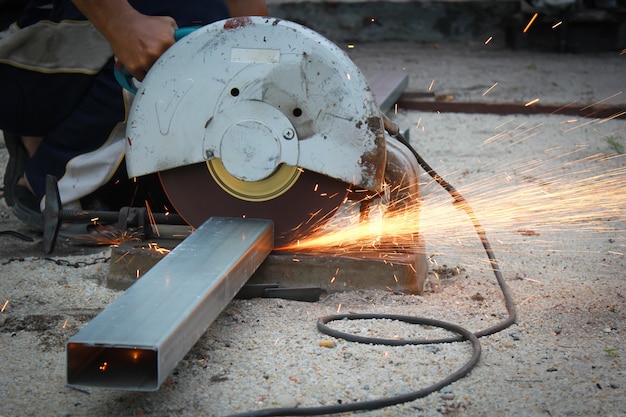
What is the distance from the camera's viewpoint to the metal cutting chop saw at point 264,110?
8.26ft

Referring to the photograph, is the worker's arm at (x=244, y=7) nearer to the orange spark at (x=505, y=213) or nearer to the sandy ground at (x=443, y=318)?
the orange spark at (x=505, y=213)

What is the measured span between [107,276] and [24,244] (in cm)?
63

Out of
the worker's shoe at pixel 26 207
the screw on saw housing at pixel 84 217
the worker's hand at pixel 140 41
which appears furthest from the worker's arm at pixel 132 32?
the worker's shoe at pixel 26 207

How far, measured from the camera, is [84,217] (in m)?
2.99

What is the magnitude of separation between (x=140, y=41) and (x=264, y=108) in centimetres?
43

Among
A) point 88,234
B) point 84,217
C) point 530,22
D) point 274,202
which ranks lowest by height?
point 88,234

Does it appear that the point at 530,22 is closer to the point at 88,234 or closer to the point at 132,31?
→ the point at 88,234

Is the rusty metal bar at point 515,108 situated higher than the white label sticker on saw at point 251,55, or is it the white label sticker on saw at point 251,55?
the white label sticker on saw at point 251,55

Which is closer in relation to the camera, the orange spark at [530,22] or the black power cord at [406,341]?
the black power cord at [406,341]

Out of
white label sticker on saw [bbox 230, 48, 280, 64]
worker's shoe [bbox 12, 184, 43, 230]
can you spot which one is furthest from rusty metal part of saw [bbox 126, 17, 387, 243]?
worker's shoe [bbox 12, 184, 43, 230]

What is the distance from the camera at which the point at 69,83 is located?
3.28m

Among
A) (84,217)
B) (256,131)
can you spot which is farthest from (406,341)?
(84,217)

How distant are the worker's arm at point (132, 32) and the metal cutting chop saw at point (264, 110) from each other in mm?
72

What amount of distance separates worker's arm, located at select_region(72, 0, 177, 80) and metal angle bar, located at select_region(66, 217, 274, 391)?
550 millimetres
